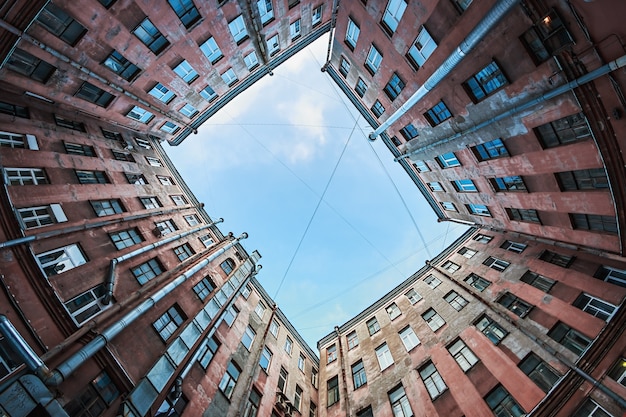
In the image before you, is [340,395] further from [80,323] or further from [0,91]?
[0,91]

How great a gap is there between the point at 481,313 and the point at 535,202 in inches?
330

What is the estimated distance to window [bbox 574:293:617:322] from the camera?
1570 centimetres

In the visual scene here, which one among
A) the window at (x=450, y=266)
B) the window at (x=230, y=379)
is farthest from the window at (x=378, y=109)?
the window at (x=230, y=379)

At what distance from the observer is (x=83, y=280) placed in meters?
14.0

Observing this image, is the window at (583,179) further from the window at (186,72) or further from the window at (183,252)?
the window at (186,72)

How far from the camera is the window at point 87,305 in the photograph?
12.9 m

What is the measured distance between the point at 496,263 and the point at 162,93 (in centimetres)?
3159

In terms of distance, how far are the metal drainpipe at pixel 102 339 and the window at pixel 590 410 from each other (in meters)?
20.5

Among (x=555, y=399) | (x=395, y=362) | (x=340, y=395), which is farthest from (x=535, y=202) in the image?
(x=340, y=395)

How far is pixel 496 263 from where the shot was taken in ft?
82.1

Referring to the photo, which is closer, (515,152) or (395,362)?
(515,152)

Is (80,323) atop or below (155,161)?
below

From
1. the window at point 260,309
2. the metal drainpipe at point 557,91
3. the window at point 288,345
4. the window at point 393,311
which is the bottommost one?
the window at point 393,311

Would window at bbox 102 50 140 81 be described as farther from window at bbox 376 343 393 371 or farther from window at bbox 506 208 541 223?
window at bbox 506 208 541 223
